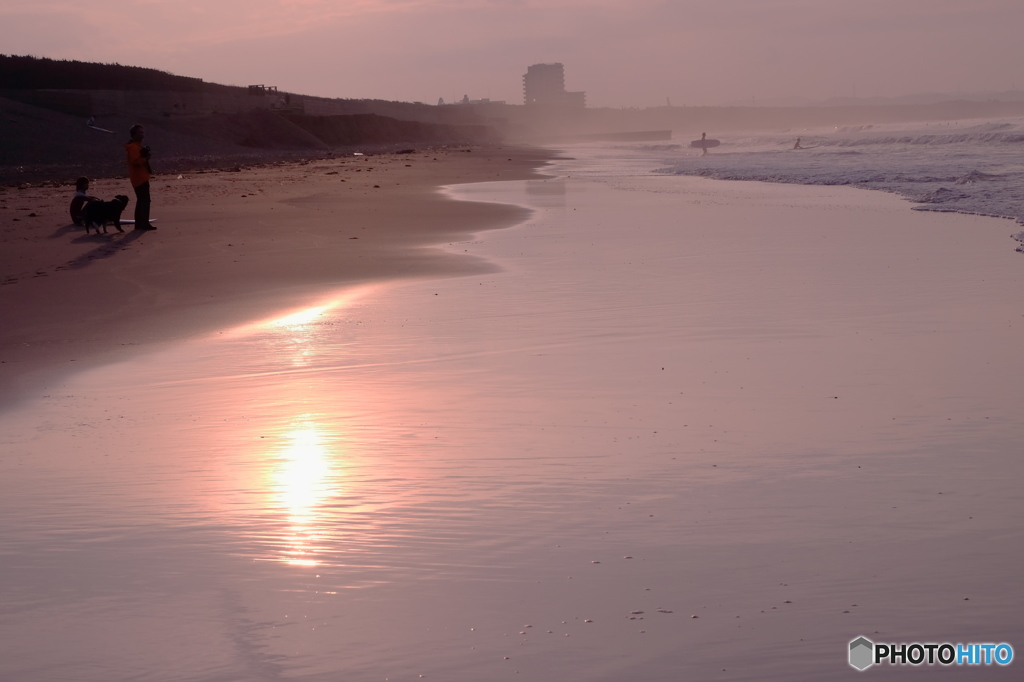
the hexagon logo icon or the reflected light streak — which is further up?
the reflected light streak

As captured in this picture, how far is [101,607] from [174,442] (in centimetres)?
176

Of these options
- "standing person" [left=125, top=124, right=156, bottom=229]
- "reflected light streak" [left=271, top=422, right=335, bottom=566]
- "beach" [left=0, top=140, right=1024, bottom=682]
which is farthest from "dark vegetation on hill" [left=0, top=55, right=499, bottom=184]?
"reflected light streak" [left=271, top=422, right=335, bottom=566]

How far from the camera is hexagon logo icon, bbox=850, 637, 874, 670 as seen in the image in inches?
107

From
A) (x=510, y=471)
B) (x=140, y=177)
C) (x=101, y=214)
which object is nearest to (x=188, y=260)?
(x=101, y=214)

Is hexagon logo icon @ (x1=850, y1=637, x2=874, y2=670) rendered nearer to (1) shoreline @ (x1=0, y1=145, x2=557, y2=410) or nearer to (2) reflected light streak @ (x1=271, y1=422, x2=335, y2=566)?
(2) reflected light streak @ (x1=271, y1=422, x2=335, y2=566)

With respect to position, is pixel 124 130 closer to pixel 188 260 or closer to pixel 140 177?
pixel 140 177

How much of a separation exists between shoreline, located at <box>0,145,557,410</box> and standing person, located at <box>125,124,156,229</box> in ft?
1.10

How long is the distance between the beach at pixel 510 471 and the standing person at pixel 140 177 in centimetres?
367

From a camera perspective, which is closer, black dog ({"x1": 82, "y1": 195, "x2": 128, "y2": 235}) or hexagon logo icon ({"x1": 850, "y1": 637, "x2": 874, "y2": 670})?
hexagon logo icon ({"x1": 850, "y1": 637, "x2": 874, "y2": 670})

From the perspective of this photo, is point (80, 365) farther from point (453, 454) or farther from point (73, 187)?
point (73, 187)

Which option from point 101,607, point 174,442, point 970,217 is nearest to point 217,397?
point 174,442

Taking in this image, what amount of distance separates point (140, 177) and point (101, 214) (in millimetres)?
926

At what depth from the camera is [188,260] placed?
35.8 ft

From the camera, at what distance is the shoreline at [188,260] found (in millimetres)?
7332
